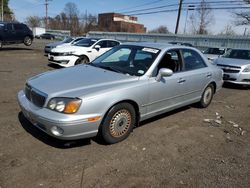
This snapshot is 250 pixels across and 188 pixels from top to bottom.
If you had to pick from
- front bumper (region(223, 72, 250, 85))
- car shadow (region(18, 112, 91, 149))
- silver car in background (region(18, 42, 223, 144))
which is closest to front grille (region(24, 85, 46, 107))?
silver car in background (region(18, 42, 223, 144))

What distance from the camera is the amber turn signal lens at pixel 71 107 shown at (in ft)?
10.6

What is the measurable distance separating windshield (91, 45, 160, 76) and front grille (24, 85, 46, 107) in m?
1.41

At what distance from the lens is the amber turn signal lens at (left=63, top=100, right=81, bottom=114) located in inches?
127

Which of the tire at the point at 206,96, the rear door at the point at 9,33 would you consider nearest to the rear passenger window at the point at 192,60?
the tire at the point at 206,96

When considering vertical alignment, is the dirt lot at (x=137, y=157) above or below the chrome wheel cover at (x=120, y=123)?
below

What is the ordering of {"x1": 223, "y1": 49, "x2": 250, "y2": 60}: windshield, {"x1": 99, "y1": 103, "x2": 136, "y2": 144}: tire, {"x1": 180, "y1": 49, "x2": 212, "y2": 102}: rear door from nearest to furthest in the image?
{"x1": 99, "y1": 103, "x2": 136, "y2": 144}: tire, {"x1": 180, "y1": 49, "x2": 212, "y2": 102}: rear door, {"x1": 223, "y1": 49, "x2": 250, "y2": 60}: windshield

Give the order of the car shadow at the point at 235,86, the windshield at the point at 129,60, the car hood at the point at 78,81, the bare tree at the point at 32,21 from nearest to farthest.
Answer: the car hood at the point at 78,81 < the windshield at the point at 129,60 < the car shadow at the point at 235,86 < the bare tree at the point at 32,21

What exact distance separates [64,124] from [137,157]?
Answer: 117cm

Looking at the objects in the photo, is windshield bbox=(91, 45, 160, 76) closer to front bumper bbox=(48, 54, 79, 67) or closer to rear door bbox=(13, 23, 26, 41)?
front bumper bbox=(48, 54, 79, 67)

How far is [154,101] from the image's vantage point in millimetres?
4262

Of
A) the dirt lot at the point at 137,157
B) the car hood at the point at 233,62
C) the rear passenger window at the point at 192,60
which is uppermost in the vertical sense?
the rear passenger window at the point at 192,60

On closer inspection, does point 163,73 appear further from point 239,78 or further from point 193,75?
point 239,78

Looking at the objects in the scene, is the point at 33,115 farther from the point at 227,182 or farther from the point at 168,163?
the point at 227,182

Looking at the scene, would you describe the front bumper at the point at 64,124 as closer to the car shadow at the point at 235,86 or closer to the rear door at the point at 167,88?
the rear door at the point at 167,88
